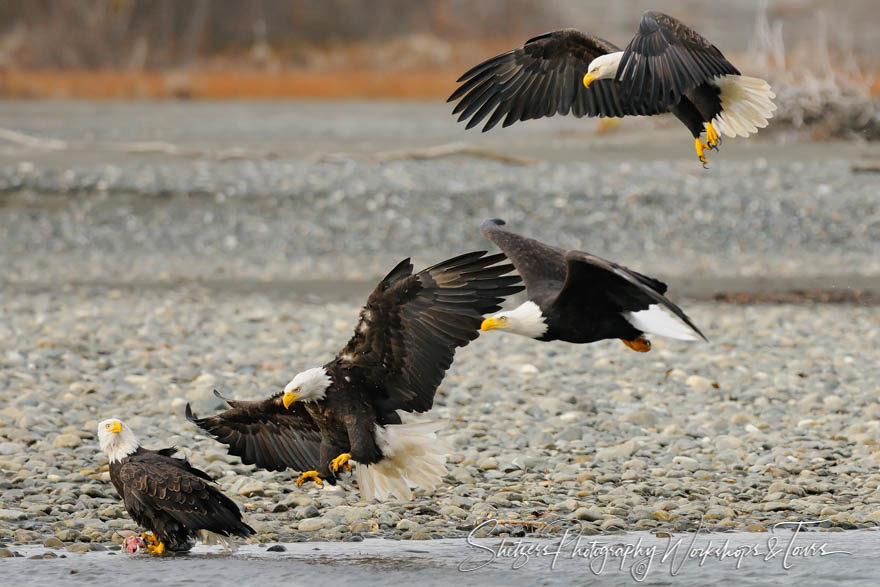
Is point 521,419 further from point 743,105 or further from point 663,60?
point 663,60

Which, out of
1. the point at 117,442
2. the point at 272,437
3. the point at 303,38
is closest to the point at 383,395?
the point at 272,437

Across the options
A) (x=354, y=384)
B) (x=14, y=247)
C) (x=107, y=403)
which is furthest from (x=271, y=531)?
(x=14, y=247)

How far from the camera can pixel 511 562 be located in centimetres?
542

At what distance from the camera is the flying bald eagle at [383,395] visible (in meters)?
5.36

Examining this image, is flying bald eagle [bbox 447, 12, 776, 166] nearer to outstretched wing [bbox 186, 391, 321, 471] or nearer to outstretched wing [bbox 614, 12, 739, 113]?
outstretched wing [bbox 614, 12, 739, 113]

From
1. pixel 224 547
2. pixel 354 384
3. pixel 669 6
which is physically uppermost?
pixel 669 6

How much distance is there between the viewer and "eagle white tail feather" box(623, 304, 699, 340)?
524cm

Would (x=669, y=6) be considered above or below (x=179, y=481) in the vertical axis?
above

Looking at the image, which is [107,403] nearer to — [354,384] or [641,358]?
[354,384]

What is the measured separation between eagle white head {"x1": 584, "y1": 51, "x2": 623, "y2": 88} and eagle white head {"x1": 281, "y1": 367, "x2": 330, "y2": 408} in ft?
5.05

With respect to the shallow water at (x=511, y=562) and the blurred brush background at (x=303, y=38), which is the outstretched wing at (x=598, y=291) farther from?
the blurred brush background at (x=303, y=38)

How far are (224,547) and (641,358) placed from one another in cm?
380

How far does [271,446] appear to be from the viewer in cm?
581

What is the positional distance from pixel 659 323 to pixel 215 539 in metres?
1.74
